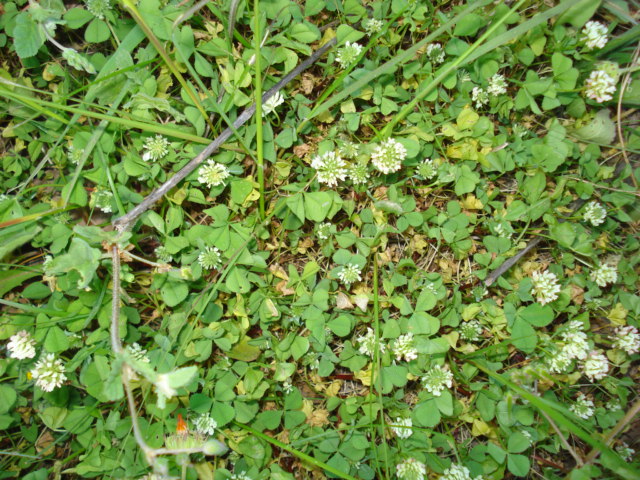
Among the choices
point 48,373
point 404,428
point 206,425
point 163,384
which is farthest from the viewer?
point 404,428

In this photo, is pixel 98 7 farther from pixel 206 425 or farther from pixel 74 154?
pixel 206 425

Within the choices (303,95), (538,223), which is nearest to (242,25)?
(303,95)

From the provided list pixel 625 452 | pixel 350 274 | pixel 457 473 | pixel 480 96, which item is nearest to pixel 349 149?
pixel 350 274

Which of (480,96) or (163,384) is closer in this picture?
(163,384)

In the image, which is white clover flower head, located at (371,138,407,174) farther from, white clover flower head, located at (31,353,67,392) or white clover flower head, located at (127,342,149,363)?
white clover flower head, located at (31,353,67,392)

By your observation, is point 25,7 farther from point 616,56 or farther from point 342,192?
point 616,56

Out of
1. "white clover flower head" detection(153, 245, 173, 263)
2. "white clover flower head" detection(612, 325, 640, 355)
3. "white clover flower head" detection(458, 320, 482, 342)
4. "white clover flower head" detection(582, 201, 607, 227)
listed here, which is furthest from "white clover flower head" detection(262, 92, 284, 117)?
"white clover flower head" detection(612, 325, 640, 355)
